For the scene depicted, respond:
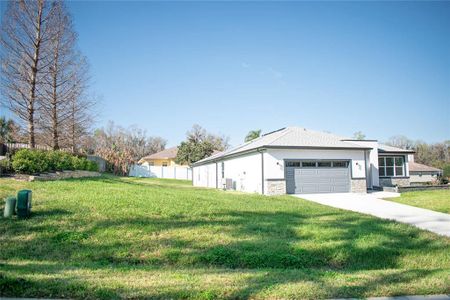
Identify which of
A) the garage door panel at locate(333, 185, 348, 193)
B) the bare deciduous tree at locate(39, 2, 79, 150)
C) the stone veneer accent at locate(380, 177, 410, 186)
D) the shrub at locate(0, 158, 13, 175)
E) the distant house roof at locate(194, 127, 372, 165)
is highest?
the bare deciduous tree at locate(39, 2, 79, 150)

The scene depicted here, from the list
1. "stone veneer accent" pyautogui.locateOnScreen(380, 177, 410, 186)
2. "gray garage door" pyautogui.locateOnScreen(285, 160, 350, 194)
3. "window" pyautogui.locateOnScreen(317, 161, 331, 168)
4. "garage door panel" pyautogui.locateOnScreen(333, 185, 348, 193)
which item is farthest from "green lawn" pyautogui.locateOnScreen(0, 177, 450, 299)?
"stone veneer accent" pyautogui.locateOnScreen(380, 177, 410, 186)

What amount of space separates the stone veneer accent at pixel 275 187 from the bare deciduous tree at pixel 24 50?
1395cm

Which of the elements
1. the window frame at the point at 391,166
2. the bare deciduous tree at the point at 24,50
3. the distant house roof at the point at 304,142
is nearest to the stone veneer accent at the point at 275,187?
the distant house roof at the point at 304,142

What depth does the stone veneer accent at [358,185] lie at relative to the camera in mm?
20528

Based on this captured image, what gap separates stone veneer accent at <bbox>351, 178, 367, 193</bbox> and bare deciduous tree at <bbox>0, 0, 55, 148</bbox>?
19783 mm

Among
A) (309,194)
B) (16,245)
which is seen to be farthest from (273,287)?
(309,194)

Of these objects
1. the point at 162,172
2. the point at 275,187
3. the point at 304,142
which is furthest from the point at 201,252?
the point at 162,172

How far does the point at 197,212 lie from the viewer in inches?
379

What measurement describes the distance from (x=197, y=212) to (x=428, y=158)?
75.8 metres

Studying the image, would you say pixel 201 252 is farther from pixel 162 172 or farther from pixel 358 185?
pixel 162 172

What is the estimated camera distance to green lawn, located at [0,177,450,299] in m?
4.20

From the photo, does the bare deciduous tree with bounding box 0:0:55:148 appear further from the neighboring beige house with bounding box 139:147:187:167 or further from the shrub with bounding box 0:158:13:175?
the neighboring beige house with bounding box 139:147:187:167

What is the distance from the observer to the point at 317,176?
20.1 m

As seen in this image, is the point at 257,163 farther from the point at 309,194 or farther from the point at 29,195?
the point at 29,195
